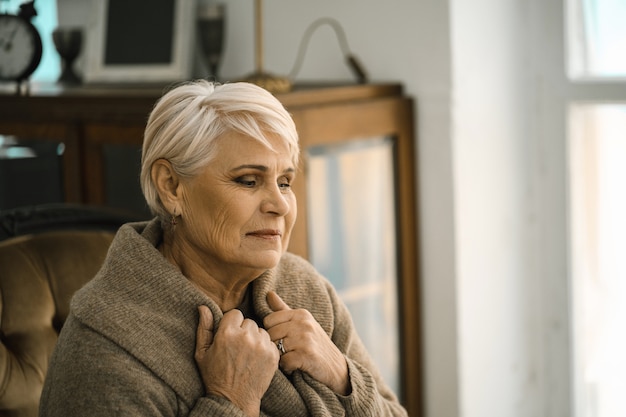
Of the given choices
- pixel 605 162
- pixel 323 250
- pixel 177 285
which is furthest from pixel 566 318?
pixel 177 285

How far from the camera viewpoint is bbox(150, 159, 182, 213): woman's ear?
5.26 feet

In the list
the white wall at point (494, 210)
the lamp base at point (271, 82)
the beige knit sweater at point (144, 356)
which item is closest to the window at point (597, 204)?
the white wall at point (494, 210)

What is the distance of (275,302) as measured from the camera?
170 centimetres

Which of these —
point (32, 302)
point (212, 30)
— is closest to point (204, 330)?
point (32, 302)

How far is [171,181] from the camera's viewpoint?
1.62 meters

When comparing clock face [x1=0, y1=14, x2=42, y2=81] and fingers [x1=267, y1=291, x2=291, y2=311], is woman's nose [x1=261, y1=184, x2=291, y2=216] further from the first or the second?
clock face [x1=0, y1=14, x2=42, y2=81]

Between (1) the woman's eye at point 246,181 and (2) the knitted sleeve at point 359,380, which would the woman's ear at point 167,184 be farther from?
(2) the knitted sleeve at point 359,380

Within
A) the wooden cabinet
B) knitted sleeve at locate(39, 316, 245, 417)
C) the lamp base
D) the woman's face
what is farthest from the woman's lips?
the lamp base

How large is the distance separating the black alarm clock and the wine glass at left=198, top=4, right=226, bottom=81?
564 mm

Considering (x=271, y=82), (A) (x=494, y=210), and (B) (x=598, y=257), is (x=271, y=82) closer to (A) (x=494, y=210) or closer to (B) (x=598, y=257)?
(A) (x=494, y=210)

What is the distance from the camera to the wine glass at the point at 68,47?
3.39 metres

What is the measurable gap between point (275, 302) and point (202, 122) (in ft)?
1.21

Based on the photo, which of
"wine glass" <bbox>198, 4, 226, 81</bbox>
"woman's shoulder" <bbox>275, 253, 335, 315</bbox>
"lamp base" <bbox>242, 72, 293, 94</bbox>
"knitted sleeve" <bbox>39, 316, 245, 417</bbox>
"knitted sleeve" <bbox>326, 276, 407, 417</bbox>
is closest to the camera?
"knitted sleeve" <bbox>39, 316, 245, 417</bbox>

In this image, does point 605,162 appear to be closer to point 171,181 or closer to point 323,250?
point 323,250
